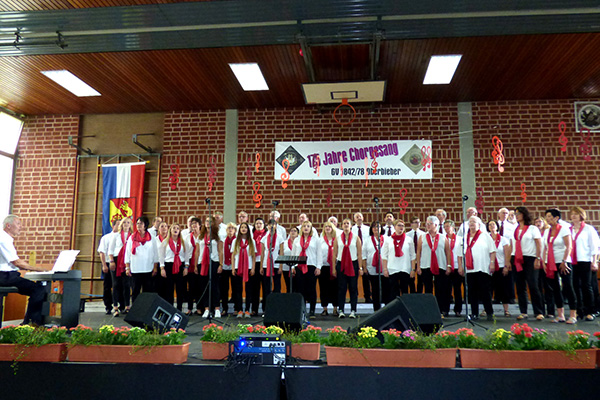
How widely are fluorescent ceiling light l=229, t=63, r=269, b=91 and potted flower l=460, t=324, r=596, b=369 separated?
6.47 m

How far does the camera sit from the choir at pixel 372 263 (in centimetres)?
648

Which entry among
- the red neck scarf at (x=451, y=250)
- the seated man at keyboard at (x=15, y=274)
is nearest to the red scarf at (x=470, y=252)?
the red neck scarf at (x=451, y=250)

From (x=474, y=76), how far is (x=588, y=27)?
2271 millimetres

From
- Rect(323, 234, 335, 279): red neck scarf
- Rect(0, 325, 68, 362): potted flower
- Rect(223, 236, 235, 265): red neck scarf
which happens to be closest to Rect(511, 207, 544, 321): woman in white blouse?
Rect(323, 234, 335, 279): red neck scarf

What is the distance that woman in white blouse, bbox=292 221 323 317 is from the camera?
714cm

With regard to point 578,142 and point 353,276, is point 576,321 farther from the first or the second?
point 578,142

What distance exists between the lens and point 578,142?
964 cm

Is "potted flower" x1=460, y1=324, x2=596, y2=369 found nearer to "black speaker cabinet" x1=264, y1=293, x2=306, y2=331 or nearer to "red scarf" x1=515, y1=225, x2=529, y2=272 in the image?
"black speaker cabinet" x1=264, y1=293, x2=306, y2=331

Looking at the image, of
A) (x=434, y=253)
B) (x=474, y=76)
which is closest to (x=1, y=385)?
(x=434, y=253)

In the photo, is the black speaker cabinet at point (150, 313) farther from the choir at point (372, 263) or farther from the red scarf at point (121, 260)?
the red scarf at point (121, 260)

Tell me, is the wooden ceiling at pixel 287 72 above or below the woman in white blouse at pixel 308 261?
above

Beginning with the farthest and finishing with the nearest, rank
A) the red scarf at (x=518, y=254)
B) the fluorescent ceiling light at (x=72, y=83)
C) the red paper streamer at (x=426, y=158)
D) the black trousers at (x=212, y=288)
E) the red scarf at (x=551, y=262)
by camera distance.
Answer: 1. the red paper streamer at (x=426, y=158)
2. the fluorescent ceiling light at (x=72, y=83)
3. the black trousers at (x=212, y=288)
4. the red scarf at (x=518, y=254)
5. the red scarf at (x=551, y=262)

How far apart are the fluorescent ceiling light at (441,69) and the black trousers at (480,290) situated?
3.69 metres

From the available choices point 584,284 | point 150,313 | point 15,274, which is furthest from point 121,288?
point 584,284
